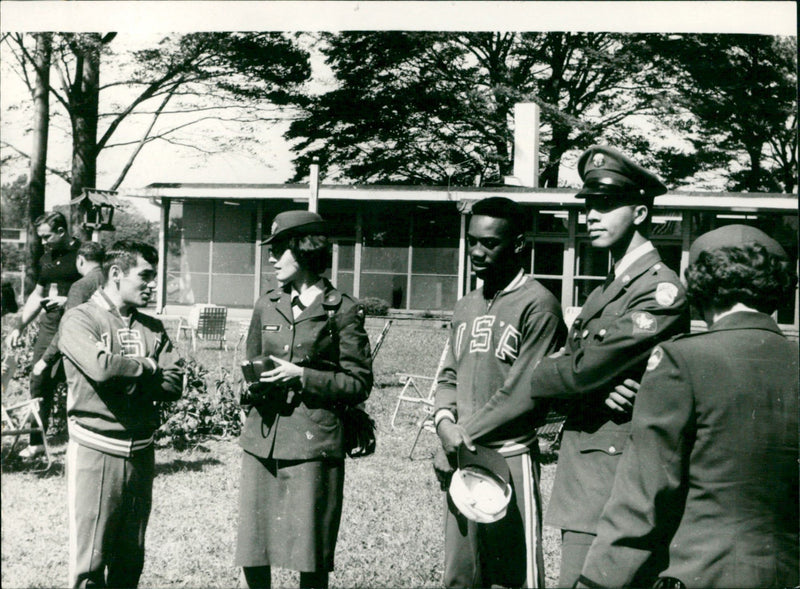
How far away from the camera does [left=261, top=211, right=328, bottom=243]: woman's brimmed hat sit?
3232mm

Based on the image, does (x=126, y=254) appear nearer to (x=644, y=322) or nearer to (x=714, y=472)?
(x=644, y=322)

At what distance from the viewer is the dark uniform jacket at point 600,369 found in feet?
7.86

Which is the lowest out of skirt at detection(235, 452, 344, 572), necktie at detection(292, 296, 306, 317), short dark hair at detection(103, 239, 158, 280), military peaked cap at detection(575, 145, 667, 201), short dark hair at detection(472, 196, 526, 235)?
skirt at detection(235, 452, 344, 572)

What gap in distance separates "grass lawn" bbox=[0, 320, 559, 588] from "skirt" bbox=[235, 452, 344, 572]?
2.97ft

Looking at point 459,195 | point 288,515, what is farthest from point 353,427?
point 459,195

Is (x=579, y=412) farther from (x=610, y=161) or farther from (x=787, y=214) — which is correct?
(x=787, y=214)

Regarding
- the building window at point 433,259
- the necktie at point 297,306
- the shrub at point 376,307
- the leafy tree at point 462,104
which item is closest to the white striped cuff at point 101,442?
the necktie at point 297,306

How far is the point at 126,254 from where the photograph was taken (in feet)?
10.8

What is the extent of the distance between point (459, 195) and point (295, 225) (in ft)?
48.9

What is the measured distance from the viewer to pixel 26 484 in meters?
5.39

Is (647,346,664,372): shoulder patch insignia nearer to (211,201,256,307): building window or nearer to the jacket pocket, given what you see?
the jacket pocket

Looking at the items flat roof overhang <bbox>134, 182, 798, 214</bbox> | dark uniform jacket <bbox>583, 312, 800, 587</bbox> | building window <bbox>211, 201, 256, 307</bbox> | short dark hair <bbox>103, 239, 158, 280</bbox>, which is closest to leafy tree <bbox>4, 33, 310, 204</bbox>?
short dark hair <bbox>103, 239, 158, 280</bbox>

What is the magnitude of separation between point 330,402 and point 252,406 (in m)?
0.35

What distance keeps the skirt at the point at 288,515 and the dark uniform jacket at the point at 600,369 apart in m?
1.02
